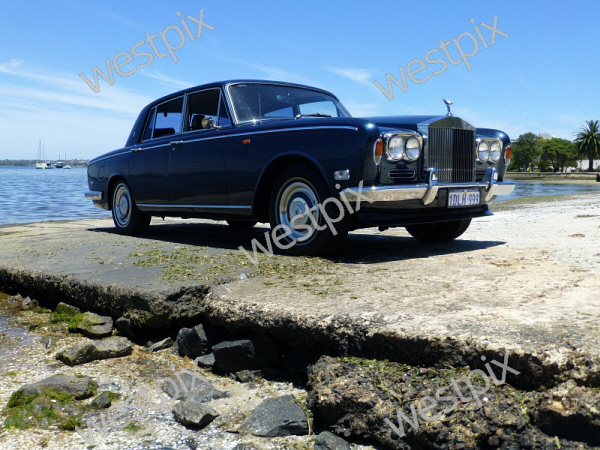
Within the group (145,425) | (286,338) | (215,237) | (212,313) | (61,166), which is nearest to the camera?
(145,425)

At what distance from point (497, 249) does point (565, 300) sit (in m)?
1.91

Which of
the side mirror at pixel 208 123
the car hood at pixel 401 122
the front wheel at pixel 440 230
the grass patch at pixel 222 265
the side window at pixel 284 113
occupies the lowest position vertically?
the grass patch at pixel 222 265

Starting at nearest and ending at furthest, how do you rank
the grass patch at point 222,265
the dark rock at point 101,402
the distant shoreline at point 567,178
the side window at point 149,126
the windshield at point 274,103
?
the dark rock at point 101,402, the grass patch at point 222,265, the windshield at point 274,103, the side window at point 149,126, the distant shoreline at point 567,178

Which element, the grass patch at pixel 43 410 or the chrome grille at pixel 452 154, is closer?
the grass patch at pixel 43 410

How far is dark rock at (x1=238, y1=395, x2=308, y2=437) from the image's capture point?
2.10 m

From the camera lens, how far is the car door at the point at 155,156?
18.4 ft

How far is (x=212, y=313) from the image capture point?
2.87 meters

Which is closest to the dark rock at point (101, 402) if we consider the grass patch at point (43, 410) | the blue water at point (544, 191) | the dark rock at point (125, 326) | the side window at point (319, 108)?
the grass patch at point (43, 410)

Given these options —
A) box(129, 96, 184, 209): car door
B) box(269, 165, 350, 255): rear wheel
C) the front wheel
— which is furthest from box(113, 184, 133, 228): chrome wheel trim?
the front wheel

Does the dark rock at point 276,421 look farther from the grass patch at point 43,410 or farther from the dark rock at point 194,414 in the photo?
the grass patch at point 43,410

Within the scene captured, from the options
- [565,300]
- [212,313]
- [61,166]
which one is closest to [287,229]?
[212,313]

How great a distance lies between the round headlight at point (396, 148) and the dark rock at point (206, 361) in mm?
1939

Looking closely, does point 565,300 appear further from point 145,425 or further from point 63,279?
point 63,279

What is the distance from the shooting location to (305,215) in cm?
413
